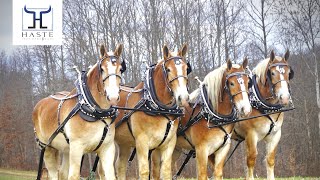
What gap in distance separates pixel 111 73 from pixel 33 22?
3319mm

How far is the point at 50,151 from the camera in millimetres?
7094

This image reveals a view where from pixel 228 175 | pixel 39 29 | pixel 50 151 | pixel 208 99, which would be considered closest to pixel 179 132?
pixel 208 99

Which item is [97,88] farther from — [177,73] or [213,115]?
[213,115]

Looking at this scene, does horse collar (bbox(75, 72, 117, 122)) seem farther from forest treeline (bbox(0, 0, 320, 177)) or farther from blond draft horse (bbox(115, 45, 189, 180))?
forest treeline (bbox(0, 0, 320, 177))

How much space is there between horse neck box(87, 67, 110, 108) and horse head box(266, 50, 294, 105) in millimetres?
2739

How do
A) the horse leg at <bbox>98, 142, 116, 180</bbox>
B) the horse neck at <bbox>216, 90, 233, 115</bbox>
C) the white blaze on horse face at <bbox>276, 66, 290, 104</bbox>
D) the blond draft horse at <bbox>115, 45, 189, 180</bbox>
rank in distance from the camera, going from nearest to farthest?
the horse leg at <bbox>98, 142, 116, 180</bbox>
the blond draft horse at <bbox>115, 45, 189, 180</bbox>
the horse neck at <bbox>216, 90, 233, 115</bbox>
the white blaze on horse face at <bbox>276, 66, 290, 104</bbox>

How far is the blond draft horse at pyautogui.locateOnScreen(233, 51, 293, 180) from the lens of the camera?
6.77 metres

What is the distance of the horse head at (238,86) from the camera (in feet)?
19.6

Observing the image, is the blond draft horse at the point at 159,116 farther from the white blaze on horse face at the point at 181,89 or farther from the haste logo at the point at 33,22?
the haste logo at the point at 33,22

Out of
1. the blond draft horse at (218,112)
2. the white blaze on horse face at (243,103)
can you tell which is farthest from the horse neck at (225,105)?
the white blaze on horse face at (243,103)

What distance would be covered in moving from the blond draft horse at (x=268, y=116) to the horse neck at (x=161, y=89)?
5.83ft

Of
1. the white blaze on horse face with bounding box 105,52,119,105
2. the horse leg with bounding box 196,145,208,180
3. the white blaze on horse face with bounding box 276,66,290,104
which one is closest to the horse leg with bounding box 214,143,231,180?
the horse leg with bounding box 196,145,208,180

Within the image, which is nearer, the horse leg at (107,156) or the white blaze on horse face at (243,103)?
the horse leg at (107,156)

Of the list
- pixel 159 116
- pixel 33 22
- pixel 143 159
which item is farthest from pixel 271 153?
pixel 33 22
